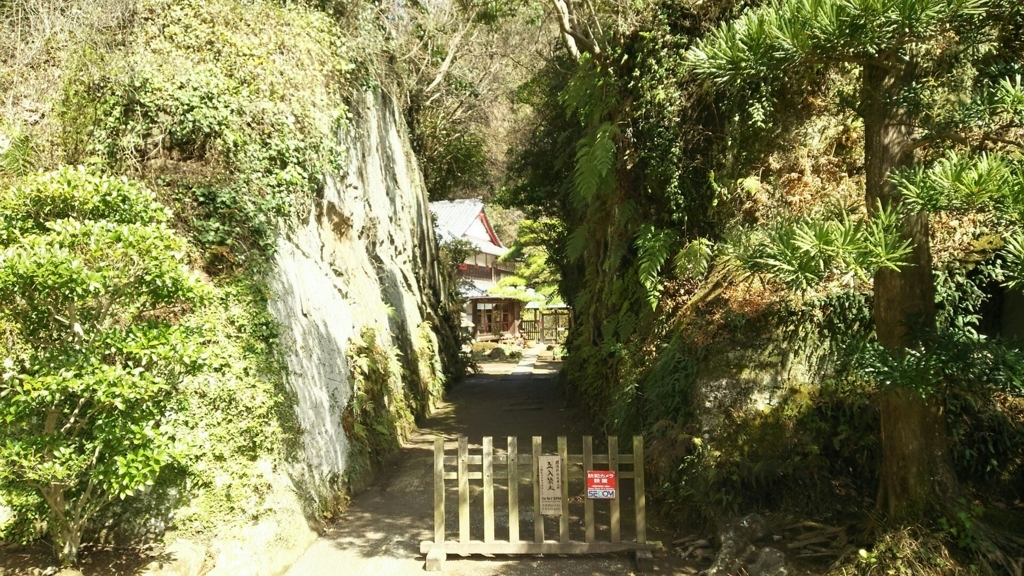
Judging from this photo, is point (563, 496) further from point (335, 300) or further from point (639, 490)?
point (335, 300)

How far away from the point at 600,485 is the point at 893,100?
381 cm

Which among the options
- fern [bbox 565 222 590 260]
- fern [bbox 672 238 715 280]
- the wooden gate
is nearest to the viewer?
the wooden gate

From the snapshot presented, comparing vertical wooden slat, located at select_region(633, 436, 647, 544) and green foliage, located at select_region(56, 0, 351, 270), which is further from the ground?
green foliage, located at select_region(56, 0, 351, 270)

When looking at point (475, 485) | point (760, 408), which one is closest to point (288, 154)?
point (475, 485)

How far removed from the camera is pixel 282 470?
20.2 ft

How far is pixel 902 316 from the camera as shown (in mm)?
4730

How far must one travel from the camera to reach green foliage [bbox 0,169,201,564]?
14.1 feet

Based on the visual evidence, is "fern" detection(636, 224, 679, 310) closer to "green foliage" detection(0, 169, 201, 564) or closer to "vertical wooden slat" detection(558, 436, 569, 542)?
"vertical wooden slat" detection(558, 436, 569, 542)

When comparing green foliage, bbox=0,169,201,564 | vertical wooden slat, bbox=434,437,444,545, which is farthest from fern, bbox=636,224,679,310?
green foliage, bbox=0,169,201,564

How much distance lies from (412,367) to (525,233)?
15775 mm

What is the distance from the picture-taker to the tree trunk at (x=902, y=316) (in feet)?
15.3

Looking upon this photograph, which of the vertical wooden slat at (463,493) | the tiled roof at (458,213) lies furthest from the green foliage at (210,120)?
the tiled roof at (458,213)

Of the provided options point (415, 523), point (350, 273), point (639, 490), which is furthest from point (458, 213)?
point (639, 490)

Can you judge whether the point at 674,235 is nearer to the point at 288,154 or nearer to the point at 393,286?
the point at 288,154
